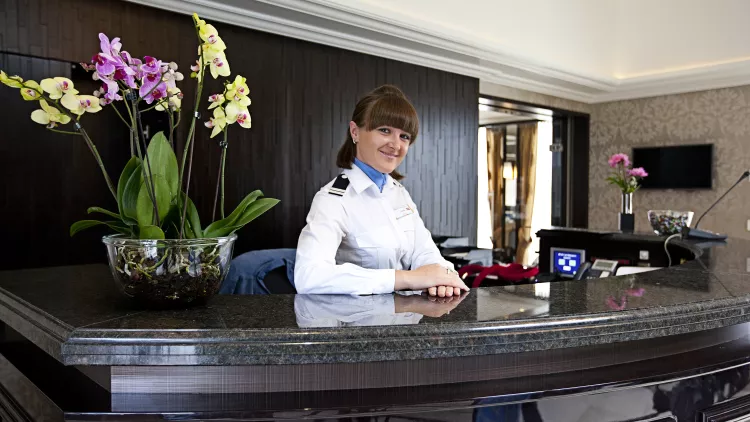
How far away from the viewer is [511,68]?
6188mm

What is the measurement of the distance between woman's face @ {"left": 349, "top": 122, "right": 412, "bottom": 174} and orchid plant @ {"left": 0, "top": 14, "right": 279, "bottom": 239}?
2.15 ft

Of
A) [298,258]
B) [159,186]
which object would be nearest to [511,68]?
[298,258]

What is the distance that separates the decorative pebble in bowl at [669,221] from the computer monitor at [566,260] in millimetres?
649

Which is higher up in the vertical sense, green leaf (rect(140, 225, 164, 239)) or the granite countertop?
green leaf (rect(140, 225, 164, 239))

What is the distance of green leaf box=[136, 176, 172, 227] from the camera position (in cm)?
118

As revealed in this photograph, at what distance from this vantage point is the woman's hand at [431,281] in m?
1.49

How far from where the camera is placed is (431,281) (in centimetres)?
151

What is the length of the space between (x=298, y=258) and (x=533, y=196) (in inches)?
273

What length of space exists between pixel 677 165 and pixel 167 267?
714 cm

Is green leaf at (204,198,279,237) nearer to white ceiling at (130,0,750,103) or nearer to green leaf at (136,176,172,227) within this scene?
green leaf at (136,176,172,227)

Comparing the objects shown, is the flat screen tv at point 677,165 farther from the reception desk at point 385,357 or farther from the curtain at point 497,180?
the reception desk at point 385,357

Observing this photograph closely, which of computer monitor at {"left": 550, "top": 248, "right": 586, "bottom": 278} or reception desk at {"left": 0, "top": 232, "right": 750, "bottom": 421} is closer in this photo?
reception desk at {"left": 0, "top": 232, "right": 750, "bottom": 421}

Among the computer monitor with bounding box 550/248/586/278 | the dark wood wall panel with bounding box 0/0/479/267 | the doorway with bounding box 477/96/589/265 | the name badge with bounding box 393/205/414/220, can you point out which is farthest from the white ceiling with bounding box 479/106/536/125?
the name badge with bounding box 393/205/414/220

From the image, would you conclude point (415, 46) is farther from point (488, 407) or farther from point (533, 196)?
point (488, 407)
